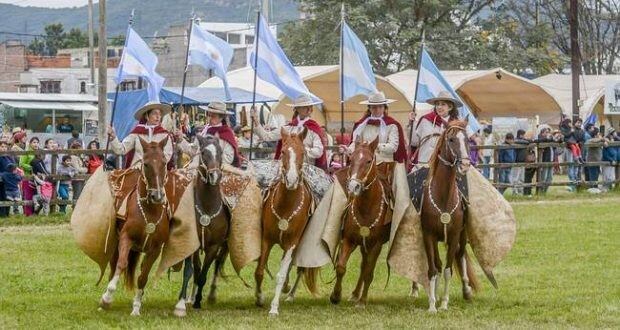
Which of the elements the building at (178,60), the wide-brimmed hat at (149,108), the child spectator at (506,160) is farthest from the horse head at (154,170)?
the building at (178,60)

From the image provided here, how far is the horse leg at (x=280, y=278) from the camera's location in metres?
13.5

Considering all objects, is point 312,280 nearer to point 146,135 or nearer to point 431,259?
point 431,259

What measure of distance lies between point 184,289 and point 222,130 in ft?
6.72

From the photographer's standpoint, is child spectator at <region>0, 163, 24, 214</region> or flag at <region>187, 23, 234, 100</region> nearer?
flag at <region>187, 23, 234, 100</region>

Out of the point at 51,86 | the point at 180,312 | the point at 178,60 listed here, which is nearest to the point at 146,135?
the point at 180,312

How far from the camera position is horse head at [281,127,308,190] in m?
13.5

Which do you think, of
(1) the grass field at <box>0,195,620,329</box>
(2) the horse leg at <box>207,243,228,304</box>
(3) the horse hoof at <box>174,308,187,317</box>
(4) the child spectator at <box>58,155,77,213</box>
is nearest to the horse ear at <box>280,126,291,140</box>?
(2) the horse leg at <box>207,243,228,304</box>

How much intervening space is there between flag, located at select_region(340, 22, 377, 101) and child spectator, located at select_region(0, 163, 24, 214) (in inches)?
303

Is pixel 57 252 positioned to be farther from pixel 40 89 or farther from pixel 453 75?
pixel 40 89

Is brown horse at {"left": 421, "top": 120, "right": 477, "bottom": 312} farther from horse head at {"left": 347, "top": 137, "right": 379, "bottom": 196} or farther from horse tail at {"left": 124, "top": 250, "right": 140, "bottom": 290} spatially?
horse tail at {"left": 124, "top": 250, "right": 140, "bottom": 290}

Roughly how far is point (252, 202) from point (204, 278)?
969 mm

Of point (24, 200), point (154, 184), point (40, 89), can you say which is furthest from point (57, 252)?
point (40, 89)

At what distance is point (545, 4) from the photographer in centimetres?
6162

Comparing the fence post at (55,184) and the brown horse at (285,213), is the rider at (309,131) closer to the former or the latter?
the brown horse at (285,213)
